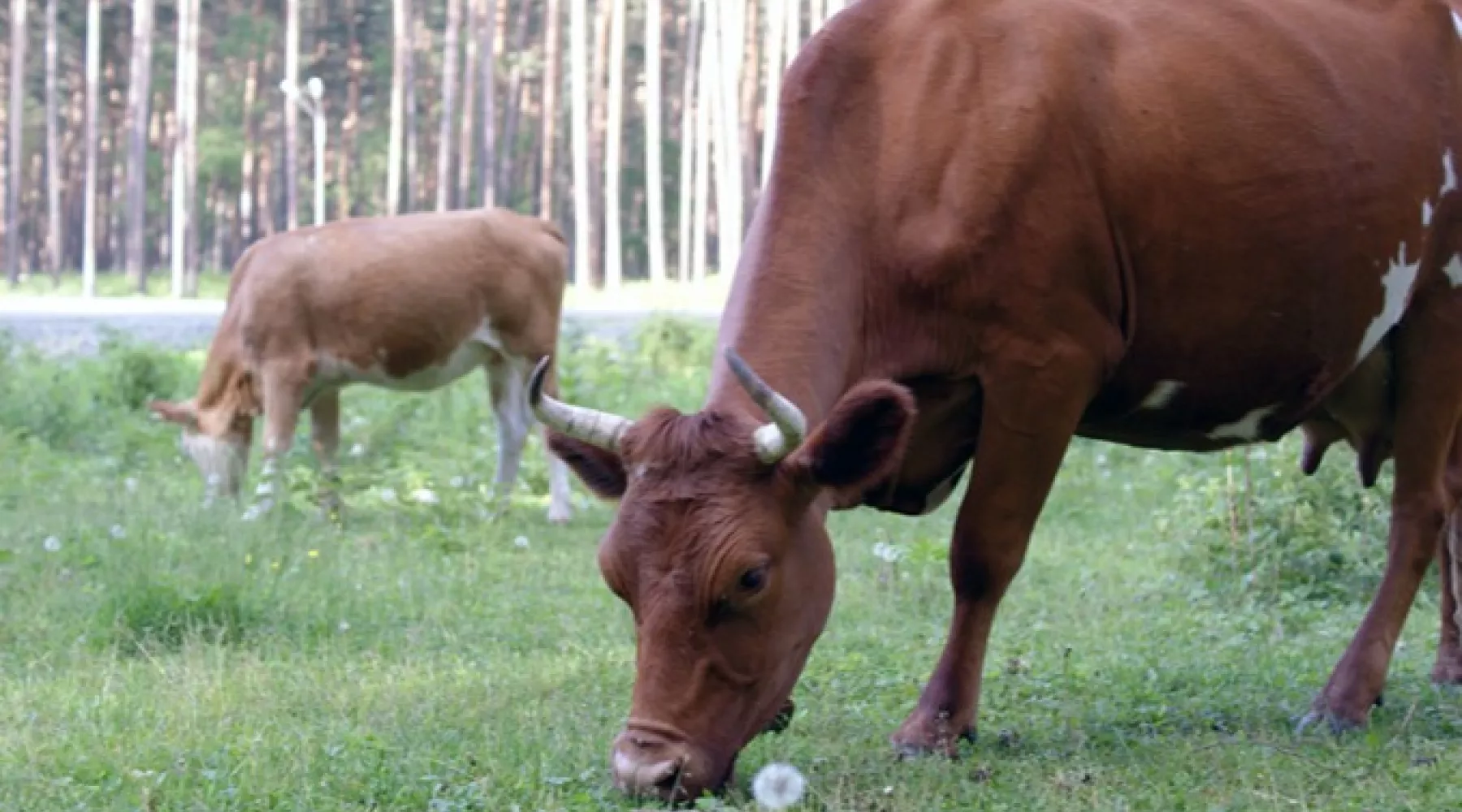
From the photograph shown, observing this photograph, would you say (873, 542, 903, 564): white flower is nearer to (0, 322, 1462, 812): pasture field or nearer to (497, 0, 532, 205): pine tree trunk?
(0, 322, 1462, 812): pasture field

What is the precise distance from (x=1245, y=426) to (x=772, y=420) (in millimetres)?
2255

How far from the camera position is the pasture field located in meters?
5.00

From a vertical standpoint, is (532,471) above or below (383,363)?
below

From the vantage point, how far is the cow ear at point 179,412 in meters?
13.6

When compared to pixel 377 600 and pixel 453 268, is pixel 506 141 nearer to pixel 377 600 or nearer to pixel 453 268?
pixel 453 268

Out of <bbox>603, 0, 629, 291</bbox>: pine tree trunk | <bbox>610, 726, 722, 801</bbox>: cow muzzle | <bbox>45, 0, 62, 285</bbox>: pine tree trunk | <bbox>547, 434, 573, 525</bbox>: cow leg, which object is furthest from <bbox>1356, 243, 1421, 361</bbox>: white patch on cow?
<bbox>45, 0, 62, 285</bbox>: pine tree trunk

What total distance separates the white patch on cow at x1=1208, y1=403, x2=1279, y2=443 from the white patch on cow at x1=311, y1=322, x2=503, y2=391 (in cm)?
823

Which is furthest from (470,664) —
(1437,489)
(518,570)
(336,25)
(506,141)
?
(336,25)

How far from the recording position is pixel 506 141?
61531 millimetres

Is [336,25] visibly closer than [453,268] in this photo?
No

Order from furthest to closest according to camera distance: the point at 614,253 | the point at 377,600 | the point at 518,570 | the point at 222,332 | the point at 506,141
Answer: the point at 506,141
the point at 614,253
the point at 222,332
the point at 518,570
the point at 377,600

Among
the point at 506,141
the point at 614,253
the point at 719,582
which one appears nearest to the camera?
the point at 719,582

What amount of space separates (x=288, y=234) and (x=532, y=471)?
2.45 m

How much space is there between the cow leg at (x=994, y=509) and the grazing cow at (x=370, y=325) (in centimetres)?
775
